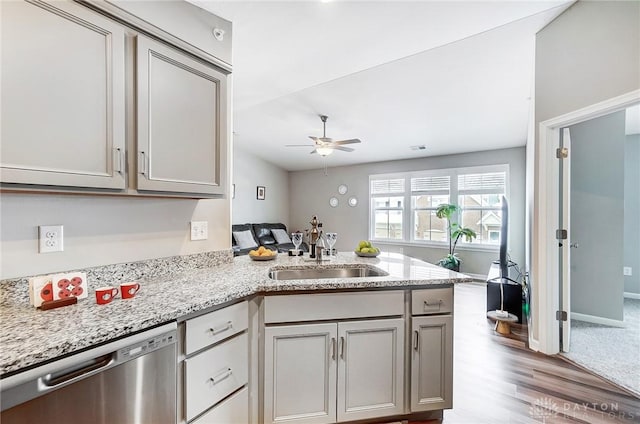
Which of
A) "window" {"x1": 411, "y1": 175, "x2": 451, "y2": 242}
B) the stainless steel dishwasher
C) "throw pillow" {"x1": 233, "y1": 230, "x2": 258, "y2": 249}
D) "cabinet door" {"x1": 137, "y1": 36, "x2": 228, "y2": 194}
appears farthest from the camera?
"throw pillow" {"x1": 233, "y1": 230, "x2": 258, "y2": 249}

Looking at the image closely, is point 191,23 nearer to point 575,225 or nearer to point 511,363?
point 511,363

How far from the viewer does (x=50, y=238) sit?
4.21 feet

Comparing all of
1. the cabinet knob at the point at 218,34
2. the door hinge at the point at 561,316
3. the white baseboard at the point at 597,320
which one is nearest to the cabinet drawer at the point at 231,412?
the cabinet knob at the point at 218,34

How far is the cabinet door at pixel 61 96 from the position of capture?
1.03m

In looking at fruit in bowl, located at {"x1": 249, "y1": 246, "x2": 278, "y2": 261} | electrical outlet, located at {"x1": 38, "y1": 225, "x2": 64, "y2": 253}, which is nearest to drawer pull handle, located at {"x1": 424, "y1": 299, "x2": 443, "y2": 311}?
fruit in bowl, located at {"x1": 249, "y1": 246, "x2": 278, "y2": 261}

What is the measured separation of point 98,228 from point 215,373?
93 centimetres

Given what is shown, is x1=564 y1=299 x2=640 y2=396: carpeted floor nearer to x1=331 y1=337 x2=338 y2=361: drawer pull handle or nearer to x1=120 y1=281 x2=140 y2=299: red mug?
x1=331 y1=337 x2=338 y2=361: drawer pull handle

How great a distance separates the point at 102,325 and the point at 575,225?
4377 mm

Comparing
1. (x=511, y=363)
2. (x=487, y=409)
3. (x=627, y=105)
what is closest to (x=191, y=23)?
(x=627, y=105)

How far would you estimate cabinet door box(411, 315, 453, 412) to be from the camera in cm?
170

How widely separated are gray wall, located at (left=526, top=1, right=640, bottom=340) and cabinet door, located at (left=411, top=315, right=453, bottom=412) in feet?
5.18

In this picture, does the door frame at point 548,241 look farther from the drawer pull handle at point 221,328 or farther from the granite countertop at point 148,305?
the drawer pull handle at point 221,328

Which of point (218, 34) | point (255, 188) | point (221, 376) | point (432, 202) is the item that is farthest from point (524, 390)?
point (255, 188)

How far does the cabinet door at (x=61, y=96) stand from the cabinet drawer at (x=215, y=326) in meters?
0.72
